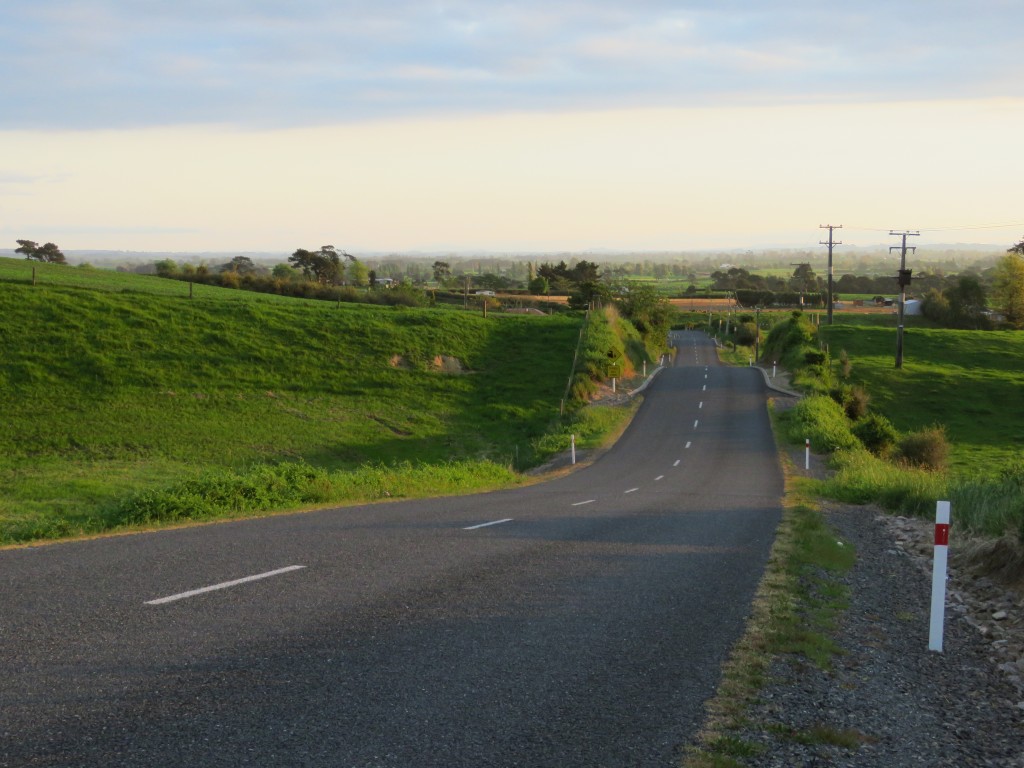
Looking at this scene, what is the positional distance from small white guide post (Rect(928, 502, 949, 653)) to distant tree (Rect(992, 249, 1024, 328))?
13325 centimetres

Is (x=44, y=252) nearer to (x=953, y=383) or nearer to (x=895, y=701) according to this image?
(x=953, y=383)

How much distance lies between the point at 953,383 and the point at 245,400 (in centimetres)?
5309

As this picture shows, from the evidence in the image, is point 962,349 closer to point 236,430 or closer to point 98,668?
point 236,430

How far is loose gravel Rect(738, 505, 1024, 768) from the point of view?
5816 millimetres

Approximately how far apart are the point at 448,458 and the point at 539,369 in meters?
22.0

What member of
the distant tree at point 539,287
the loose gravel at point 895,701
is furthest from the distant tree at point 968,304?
the loose gravel at point 895,701

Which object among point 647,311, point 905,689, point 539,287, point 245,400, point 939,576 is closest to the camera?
point 905,689

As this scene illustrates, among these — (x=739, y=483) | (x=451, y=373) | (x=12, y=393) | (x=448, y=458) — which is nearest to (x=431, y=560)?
(x=739, y=483)

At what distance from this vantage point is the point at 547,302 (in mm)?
104312

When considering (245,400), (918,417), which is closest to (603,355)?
(918,417)

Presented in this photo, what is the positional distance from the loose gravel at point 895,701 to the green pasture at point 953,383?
119 ft

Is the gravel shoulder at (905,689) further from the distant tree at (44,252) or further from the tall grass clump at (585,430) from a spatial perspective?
the distant tree at (44,252)

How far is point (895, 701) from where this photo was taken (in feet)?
22.6

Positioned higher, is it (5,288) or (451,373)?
(5,288)
